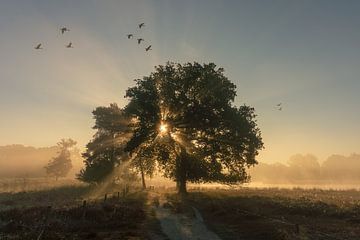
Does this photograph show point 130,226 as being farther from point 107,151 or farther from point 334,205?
point 107,151

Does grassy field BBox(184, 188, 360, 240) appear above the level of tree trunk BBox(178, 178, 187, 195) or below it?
below

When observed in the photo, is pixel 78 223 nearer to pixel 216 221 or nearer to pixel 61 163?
pixel 216 221

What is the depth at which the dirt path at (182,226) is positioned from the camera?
27927mm

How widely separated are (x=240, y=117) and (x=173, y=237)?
3490 cm

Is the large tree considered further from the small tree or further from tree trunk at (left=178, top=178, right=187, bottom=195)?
the small tree

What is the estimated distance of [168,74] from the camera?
201ft

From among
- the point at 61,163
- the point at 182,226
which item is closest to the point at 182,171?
the point at 182,226

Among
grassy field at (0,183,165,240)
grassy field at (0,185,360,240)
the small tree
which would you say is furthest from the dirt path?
the small tree

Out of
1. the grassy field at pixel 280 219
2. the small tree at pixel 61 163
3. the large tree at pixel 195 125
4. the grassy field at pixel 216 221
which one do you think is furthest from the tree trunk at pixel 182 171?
the small tree at pixel 61 163

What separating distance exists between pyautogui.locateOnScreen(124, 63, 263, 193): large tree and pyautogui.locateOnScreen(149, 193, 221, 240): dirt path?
59.6ft

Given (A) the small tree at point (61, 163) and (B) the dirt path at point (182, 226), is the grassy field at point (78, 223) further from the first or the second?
(A) the small tree at point (61, 163)

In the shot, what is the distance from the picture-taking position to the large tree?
59438 mm

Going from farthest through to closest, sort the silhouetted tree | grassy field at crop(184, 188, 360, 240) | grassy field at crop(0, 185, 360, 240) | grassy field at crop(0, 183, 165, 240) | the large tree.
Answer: the silhouetted tree, the large tree, grassy field at crop(184, 188, 360, 240), grassy field at crop(0, 185, 360, 240), grassy field at crop(0, 183, 165, 240)

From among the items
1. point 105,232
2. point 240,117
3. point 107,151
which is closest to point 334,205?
point 240,117
